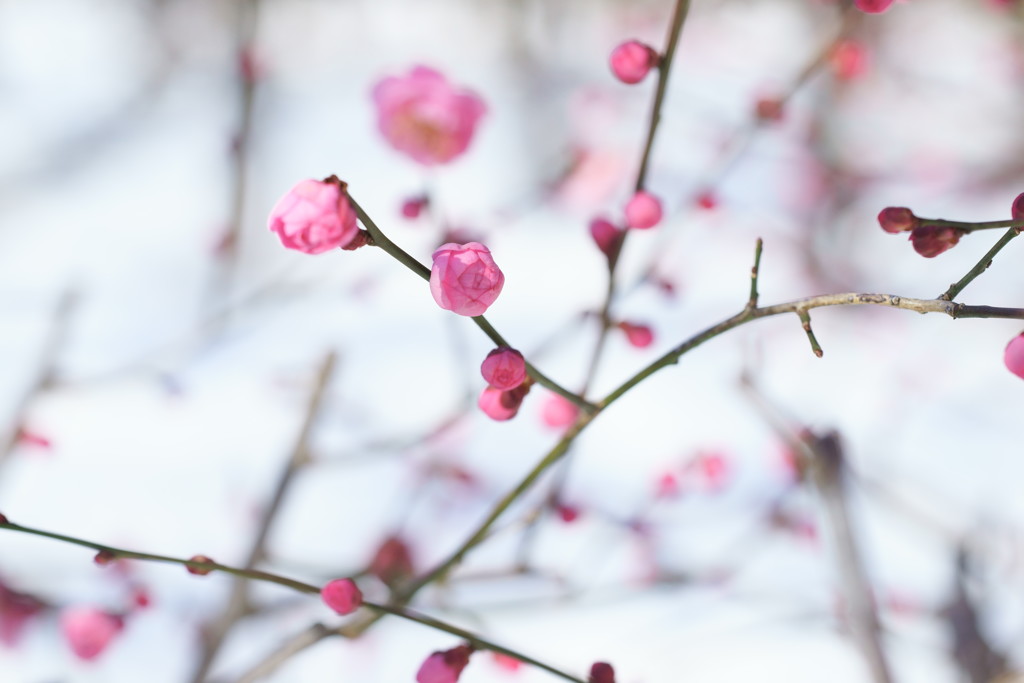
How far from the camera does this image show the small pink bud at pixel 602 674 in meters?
0.78

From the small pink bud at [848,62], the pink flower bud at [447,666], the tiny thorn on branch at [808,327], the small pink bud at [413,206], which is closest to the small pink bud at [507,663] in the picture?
the pink flower bud at [447,666]

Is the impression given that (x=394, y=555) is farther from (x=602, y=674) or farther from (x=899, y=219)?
(x=899, y=219)

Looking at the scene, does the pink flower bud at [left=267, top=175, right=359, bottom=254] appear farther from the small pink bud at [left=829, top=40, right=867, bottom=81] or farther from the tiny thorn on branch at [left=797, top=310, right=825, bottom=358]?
the small pink bud at [left=829, top=40, right=867, bottom=81]

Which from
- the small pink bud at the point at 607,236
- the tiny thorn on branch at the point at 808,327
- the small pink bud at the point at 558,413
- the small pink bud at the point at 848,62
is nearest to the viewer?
the tiny thorn on branch at the point at 808,327

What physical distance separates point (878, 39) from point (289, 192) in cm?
347

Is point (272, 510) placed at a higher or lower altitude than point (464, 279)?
higher

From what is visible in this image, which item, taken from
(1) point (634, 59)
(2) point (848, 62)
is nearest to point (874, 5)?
(1) point (634, 59)

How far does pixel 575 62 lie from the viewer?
9.49 ft

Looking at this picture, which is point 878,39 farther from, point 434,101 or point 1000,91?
point 434,101

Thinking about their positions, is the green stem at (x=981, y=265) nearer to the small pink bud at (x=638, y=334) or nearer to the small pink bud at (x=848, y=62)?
the small pink bud at (x=638, y=334)

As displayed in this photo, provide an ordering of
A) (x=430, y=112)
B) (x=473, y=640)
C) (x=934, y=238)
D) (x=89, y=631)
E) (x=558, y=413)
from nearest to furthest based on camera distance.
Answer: (x=934, y=238)
(x=473, y=640)
(x=558, y=413)
(x=89, y=631)
(x=430, y=112)

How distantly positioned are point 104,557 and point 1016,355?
36.4 inches

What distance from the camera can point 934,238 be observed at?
0.63 metres

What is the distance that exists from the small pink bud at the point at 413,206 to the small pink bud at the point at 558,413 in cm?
38
